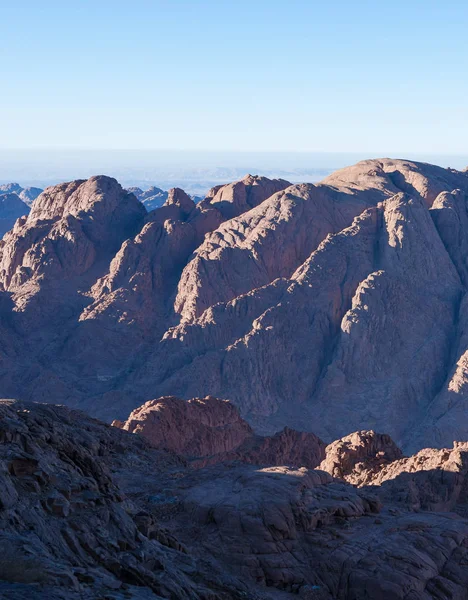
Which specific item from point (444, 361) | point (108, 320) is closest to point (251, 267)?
point (108, 320)

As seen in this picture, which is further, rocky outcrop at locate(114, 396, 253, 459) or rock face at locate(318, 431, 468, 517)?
rocky outcrop at locate(114, 396, 253, 459)

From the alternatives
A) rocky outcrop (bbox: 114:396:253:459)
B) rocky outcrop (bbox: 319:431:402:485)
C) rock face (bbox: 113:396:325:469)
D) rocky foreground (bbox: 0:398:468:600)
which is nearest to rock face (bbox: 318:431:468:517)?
rocky outcrop (bbox: 319:431:402:485)

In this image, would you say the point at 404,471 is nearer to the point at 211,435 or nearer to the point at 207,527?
the point at 207,527

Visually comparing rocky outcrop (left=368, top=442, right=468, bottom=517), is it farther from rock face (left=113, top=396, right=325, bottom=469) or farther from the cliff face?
the cliff face

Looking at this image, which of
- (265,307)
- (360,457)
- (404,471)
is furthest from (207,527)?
(265,307)

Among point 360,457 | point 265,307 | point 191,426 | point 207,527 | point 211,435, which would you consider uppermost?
point 207,527

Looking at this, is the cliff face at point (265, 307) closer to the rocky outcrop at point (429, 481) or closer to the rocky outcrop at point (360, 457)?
the rocky outcrop at point (360, 457)

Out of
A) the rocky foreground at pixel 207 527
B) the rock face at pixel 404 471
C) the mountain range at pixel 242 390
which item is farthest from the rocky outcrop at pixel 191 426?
the rocky foreground at pixel 207 527
